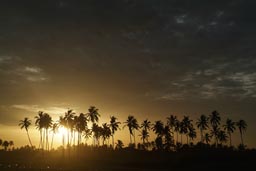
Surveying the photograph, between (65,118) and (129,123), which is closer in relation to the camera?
(65,118)

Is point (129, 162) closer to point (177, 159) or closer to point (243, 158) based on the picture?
point (177, 159)

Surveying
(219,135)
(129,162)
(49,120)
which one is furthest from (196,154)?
(49,120)

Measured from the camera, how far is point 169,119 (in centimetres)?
15488

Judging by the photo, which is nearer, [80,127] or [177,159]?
[177,159]

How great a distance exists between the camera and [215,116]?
15638 centimetres

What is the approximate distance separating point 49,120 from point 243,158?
7921 cm

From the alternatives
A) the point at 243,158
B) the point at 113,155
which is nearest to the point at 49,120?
the point at 113,155

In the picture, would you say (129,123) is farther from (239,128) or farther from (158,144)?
(239,128)

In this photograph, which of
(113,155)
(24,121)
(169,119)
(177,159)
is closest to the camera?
(177,159)

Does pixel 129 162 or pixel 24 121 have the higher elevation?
pixel 24 121

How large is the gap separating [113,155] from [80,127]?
19.0m

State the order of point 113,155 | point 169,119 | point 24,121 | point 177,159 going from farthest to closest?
point 169,119 → point 24,121 → point 113,155 → point 177,159

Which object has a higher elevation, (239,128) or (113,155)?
(239,128)

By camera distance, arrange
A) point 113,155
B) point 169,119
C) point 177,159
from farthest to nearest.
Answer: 1. point 169,119
2. point 113,155
3. point 177,159
